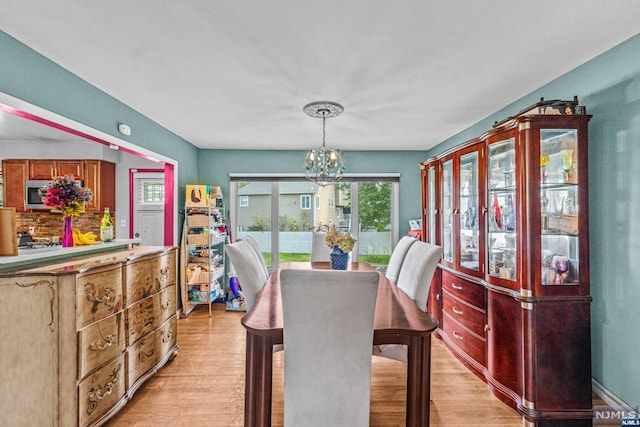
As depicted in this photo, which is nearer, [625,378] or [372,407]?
[625,378]

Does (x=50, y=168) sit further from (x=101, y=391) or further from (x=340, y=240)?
(x=340, y=240)

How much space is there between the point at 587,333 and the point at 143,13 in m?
3.32

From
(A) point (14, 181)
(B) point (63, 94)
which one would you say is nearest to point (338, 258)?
(B) point (63, 94)

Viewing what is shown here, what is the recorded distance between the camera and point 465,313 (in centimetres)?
299

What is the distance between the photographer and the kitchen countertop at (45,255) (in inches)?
74.6

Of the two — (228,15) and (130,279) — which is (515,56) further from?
(130,279)

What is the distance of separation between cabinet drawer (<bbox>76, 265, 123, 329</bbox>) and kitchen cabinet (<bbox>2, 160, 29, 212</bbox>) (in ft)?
11.5

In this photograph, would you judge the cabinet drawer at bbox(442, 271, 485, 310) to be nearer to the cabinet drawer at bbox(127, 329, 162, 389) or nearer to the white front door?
the cabinet drawer at bbox(127, 329, 162, 389)

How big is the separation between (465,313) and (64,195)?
342cm

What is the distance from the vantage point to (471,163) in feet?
10.0

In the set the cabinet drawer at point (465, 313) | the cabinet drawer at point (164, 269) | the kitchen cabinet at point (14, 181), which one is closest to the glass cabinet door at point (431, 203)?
the cabinet drawer at point (465, 313)

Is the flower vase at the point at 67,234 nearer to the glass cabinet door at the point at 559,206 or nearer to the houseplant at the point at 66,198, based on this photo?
the houseplant at the point at 66,198

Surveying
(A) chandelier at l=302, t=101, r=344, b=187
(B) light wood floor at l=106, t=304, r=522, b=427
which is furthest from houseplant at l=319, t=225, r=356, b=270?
(B) light wood floor at l=106, t=304, r=522, b=427

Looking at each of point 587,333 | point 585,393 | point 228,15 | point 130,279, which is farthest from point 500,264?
point 130,279
